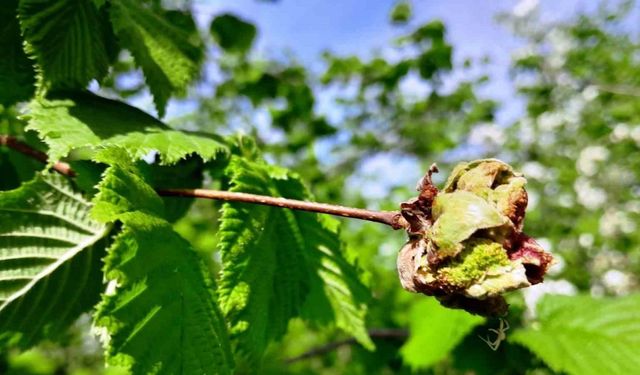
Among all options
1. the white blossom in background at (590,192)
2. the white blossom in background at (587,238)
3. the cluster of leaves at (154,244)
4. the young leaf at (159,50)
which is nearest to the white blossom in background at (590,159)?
the white blossom in background at (590,192)

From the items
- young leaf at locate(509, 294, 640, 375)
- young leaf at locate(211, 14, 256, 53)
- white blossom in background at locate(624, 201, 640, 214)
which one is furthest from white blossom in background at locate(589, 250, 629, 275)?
young leaf at locate(509, 294, 640, 375)

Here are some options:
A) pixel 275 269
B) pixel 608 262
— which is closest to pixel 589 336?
pixel 275 269

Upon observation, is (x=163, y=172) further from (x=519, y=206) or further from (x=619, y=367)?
(x=619, y=367)

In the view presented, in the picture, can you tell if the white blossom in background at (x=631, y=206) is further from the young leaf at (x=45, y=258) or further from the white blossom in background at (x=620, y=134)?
the young leaf at (x=45, y=258)

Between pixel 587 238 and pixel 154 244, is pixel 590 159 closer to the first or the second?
pixel 587 238

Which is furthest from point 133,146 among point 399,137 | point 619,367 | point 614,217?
point 614,217

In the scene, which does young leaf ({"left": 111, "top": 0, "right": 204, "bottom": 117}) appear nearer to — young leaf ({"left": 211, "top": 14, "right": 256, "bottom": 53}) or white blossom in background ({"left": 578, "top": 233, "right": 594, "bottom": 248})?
young leaf ({"left": 211, "top": 14, "right": 256, "bottom": 53})

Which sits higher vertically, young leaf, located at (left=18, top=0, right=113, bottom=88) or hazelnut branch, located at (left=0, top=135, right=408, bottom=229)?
young leaf, located at (left=18, top=0, right=113, bottom=88)
